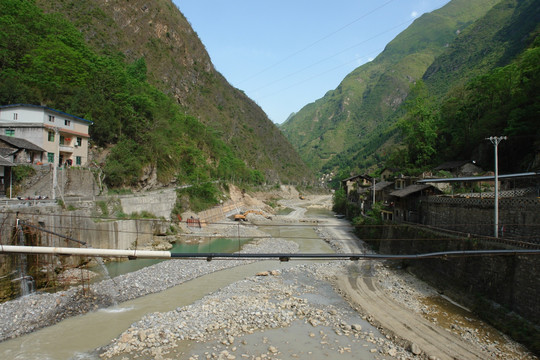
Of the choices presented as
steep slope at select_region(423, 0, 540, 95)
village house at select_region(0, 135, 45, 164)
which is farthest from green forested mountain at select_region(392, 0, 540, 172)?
village house at select_region(0, 135, 45, 164)

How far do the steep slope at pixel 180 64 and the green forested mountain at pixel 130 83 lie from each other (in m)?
0.30

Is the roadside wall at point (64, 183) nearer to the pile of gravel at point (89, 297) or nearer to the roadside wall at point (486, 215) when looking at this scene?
the pile of gravel at point (89, 297)

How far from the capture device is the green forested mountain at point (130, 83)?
106 feet

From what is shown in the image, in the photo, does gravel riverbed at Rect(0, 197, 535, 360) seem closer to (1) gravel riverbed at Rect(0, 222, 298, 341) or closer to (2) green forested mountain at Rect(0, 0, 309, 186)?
(1) gravel riverbed at Rect(0, 222, 298, 341)

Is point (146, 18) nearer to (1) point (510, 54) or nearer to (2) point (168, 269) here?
(2) point (168, 269)

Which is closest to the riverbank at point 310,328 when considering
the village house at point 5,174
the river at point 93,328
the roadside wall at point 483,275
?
the river at point 93,328

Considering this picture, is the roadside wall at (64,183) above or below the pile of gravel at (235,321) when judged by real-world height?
above

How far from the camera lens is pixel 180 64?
291 feet

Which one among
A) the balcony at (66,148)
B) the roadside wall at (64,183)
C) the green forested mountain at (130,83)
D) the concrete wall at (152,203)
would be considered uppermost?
the green forested mountain at (130,83)

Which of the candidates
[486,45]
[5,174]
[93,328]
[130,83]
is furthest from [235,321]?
[486,45]

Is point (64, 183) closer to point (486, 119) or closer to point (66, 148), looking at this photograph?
point (66, 148)

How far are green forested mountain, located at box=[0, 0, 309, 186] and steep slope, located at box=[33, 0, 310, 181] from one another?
11.9 inches

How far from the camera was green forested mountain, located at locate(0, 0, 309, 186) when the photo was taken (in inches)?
1268

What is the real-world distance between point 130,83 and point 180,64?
49053 mm
